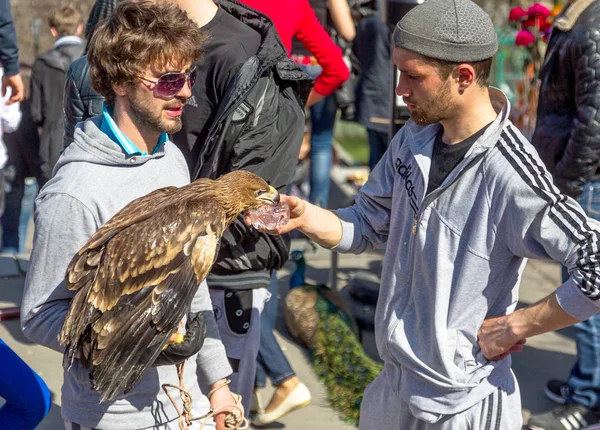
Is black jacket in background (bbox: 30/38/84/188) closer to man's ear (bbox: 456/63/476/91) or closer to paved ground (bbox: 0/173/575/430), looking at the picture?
paved ground (bbox: 0/173/575/430)

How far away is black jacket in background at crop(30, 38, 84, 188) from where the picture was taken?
6840mm

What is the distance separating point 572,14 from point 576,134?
2.21ft

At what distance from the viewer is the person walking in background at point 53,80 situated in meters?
6.74

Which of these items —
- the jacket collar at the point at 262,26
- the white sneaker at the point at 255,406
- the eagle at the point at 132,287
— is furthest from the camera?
the white sneaker at the point at 255,406

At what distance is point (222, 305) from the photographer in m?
4.09

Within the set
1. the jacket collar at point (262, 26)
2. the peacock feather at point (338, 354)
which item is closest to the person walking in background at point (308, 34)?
the jacket collar at point (262, 26)

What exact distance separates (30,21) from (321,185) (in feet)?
12.8

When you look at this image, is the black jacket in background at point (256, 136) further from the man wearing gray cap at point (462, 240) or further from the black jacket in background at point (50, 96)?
the black jacket in background at point (50, 96)

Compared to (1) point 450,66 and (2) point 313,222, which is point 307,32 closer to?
(2) point 313,222

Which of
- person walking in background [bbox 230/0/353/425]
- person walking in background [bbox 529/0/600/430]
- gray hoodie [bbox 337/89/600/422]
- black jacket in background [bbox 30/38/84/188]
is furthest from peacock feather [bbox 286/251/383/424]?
black jacket in background [bbox 30/38/84/188]

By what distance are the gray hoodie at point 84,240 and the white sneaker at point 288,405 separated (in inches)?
77.1

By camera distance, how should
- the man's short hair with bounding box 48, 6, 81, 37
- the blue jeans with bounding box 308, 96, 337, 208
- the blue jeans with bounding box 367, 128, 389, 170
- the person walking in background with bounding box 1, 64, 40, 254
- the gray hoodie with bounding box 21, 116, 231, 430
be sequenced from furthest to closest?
the blue jeans with bounding box 367, 128, 389, 170, the blue jeans with bounding box 308, 96, 337, 208, the person walking in background with bounding box 1, 64, 40, 254, the man's short hair with bounding box 48, 6, 81, 37, the gray hoodie with bounding box 21, 116, 231, 430

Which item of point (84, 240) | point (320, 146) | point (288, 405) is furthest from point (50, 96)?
point (84, 240)

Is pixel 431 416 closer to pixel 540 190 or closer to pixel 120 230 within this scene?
pixel 540 190
